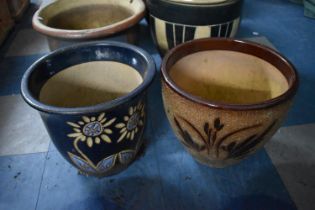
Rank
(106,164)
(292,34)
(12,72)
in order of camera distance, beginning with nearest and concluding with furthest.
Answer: (106,164) → (12,72) → (292,34)

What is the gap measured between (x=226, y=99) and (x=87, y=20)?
566 mm

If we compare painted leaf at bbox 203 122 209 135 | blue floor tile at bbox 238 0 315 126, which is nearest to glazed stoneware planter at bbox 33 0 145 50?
painted leaf at bbox 203 122 209 135

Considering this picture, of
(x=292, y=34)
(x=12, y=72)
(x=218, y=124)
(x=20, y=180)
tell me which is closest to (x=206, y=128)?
(x=218, y=124)

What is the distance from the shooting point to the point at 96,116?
0.54 metres

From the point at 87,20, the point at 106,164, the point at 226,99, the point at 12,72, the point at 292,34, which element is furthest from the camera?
the point at 292,34

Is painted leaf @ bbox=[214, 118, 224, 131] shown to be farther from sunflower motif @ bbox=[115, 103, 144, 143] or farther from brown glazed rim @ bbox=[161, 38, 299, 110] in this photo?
sunflower motif @ bbox=[115, 103, 144, 143]

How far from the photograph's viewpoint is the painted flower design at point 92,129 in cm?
54

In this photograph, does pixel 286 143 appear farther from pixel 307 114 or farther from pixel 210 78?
pixel 210 78

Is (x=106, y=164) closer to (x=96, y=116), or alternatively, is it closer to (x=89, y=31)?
(x=96, y=116)

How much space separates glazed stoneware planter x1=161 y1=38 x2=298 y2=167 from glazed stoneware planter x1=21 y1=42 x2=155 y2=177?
0.07 metres

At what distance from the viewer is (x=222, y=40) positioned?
70 centimetres

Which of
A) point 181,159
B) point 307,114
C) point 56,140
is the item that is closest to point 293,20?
point 307,114

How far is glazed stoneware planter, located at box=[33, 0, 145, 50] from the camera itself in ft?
2.46

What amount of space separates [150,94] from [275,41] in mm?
660
